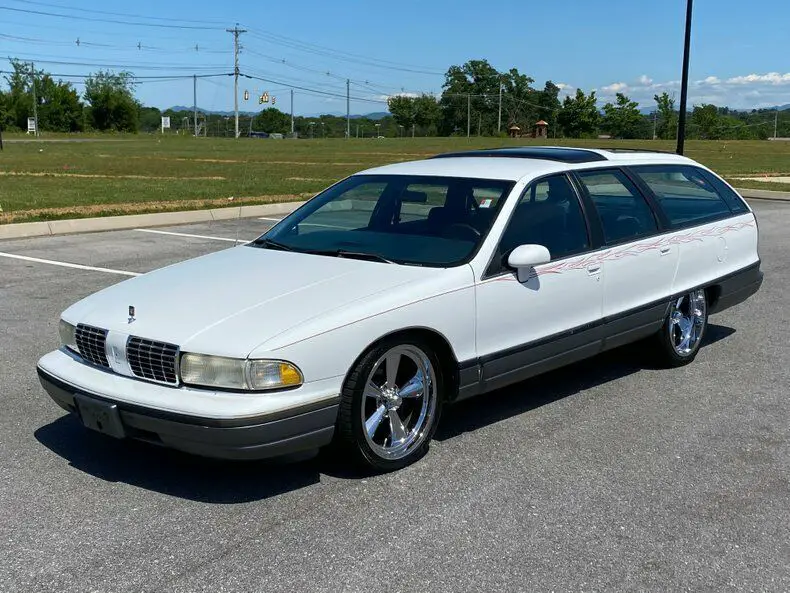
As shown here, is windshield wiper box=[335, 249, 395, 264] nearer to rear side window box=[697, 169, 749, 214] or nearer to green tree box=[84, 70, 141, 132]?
rear side window box=[697, 169, 749, 214]

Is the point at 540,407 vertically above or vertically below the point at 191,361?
below

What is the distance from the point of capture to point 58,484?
3.97m

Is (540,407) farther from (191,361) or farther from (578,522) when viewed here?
(191,361)

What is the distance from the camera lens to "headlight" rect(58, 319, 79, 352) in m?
4.20

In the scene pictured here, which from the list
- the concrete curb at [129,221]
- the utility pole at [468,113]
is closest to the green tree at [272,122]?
the utility pole at [468,113]

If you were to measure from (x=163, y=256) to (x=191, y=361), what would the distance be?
24.6ft

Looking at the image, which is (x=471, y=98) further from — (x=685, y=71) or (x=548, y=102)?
(x=685, y=71)

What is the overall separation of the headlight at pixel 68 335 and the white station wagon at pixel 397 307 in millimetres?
15

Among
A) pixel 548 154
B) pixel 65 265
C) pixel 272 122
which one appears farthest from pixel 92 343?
pixel 272 122


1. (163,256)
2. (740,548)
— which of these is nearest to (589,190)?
(740,548)

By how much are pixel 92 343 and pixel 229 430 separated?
3.22 ft

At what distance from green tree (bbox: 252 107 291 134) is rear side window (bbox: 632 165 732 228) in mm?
152694

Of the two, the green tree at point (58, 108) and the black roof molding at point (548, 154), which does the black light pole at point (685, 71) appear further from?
the green tree at point (58, 108)

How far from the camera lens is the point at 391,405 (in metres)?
4.12
